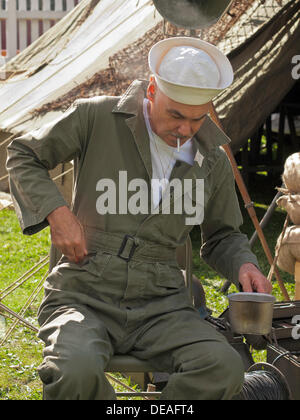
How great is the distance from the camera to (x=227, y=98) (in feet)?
19.1

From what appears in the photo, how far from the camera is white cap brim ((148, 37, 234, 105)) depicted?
2.46 m

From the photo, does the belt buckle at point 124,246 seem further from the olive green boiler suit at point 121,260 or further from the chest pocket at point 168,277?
the chest pocket at point 168,277

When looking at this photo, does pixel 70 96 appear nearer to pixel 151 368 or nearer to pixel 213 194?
pixel 213 194

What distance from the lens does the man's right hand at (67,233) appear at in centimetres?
234

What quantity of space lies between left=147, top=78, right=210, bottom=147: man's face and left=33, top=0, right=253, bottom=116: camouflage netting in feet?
10.2

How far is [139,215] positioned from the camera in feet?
8.49

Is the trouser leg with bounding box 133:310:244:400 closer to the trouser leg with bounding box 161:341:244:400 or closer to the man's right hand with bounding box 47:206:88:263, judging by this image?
the trouser leg with bounding box 161:341:244:400

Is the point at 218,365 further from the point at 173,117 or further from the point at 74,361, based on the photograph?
the point at 173,117

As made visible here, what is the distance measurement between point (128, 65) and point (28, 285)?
2.05 meters

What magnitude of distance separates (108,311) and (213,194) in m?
0.62

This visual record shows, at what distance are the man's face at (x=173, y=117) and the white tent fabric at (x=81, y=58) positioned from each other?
3.65m

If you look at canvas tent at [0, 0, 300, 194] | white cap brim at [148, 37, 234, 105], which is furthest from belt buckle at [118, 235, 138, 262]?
canvas tent at [0, 0, 300, 194]

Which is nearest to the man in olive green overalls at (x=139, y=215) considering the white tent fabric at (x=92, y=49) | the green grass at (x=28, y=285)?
the green grass at (x=28, y=285)

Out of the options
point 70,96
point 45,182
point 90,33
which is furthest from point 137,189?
point 90,33
